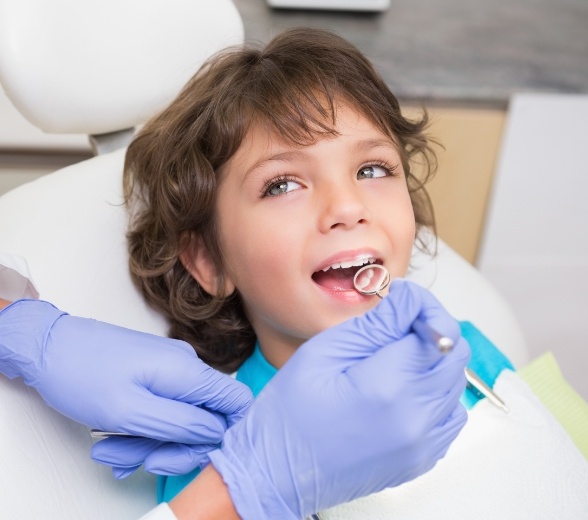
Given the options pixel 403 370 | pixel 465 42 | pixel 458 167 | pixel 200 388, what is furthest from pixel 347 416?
pixel 465 42

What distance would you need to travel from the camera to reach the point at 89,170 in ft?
4.07

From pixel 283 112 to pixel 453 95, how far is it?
2.69 ft

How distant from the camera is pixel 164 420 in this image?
34.3 inches

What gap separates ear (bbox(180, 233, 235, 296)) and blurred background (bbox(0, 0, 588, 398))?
0.69 metres

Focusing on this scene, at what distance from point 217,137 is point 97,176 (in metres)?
0.29

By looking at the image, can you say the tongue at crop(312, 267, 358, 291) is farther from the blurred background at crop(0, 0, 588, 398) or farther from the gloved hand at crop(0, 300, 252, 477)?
the blurred background at crop(0, 0, 588, 398)

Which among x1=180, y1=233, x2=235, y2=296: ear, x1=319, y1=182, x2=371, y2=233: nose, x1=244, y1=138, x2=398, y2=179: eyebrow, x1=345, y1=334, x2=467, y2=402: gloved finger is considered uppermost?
x1=244, y1=138, x2=398, y2=179: eyebrow

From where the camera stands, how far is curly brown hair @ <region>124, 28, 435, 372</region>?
105 centimetres

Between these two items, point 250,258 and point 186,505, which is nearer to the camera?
point 186,505

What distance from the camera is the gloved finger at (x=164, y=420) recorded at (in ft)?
2.83

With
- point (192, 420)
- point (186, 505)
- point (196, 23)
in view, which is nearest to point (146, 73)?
point (196, 23)

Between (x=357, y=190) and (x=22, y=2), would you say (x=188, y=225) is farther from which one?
(x=22, y=2)

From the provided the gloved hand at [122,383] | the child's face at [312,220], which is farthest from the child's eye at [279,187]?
the gloved hand at [122,383]

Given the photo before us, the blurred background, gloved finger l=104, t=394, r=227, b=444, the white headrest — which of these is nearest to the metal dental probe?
gloved finger l=104, t=394, r=227, b=444
